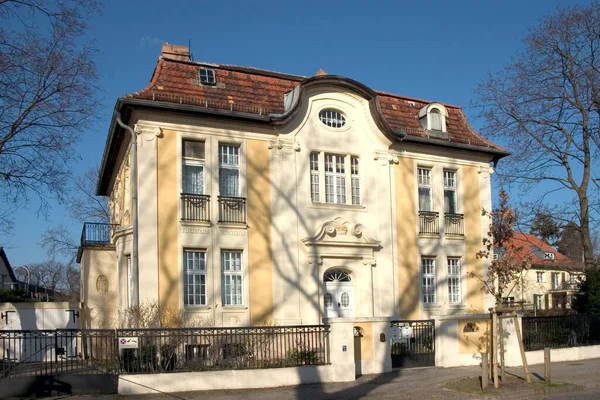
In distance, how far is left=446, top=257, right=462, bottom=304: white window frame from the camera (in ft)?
85.7

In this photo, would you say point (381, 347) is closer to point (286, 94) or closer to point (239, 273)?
point (239, 273)

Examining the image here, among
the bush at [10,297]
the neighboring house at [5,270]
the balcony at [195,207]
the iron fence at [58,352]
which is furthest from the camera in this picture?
the neighboring house at [5,270]

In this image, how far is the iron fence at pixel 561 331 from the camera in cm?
2177

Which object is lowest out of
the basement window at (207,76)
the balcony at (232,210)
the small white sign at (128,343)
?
the small white sign at (128,343)

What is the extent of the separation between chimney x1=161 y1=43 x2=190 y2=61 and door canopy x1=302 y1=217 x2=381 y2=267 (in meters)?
7.97

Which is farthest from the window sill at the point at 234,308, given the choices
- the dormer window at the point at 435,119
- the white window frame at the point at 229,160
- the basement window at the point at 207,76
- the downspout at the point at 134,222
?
the dormer window at the point at 435,119

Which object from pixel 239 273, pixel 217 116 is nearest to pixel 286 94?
pixel 217 116

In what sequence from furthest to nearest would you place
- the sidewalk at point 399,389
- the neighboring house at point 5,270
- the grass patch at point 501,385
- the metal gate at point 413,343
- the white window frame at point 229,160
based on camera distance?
the neighboring house at point 5,270 → the white window frame at point 229,160 → the metal gate at point 413,343 → the grass patch at point 501,385 → the sidewalk at point 399,389

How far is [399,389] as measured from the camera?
16.3 meters

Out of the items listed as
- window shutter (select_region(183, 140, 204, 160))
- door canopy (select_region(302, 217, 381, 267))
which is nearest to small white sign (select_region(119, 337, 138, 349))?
window shutter (select_region(183, 140, 204, 160))

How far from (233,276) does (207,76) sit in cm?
671

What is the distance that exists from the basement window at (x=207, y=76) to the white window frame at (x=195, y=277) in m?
5.65

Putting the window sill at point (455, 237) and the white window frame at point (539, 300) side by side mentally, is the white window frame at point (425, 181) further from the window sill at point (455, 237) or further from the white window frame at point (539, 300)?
the white window frame at point (539, 300)

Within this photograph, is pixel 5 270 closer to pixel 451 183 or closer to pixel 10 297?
pixel 10 297
